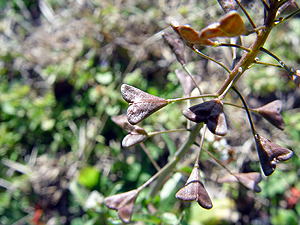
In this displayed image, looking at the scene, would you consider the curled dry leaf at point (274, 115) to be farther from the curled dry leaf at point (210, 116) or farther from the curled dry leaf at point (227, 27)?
the curled dry leaf at point (227, 27)

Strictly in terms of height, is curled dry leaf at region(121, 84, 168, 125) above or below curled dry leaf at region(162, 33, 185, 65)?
below

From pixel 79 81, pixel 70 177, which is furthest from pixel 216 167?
pixel 79 81

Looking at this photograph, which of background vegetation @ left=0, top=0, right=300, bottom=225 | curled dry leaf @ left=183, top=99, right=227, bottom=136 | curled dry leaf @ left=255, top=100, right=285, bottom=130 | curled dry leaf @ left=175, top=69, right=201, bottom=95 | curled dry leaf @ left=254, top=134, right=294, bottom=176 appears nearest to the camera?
curled dry leaf @ left=183, top=99, right=227, bottom=136

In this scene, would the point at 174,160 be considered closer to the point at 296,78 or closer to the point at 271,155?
the point at 271,155

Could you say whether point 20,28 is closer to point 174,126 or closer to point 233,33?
point 174,126

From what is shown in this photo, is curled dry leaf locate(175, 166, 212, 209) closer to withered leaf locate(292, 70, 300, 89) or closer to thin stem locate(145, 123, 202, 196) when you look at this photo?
thin stem locate(145, 123, 202, 196)

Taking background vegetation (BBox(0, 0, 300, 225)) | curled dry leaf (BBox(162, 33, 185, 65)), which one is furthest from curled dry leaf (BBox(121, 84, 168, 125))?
background vegetation (BBox(0, 0, 300, 225))
